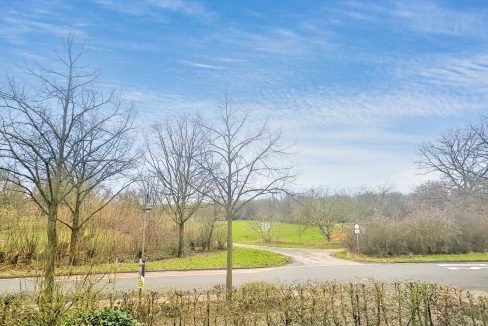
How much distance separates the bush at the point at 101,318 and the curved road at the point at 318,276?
7620 mm

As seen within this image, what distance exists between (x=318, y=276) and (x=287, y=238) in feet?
90.6

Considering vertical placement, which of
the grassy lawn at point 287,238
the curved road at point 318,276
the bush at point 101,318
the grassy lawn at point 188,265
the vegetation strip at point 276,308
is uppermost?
the bush at point 101,318

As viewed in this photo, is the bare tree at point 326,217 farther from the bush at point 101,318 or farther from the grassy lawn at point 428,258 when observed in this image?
the bush at point 101,318

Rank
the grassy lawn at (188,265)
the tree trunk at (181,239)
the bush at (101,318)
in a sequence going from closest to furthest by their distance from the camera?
the bush at (101,318)
the grassy lawn at (188,265)
the tree trunk at (181,239)

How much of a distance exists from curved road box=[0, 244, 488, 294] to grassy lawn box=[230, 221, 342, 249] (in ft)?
54.5

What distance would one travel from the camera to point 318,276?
1614 centimetres

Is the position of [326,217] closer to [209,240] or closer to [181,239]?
[209,240]

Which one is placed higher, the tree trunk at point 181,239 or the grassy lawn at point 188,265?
the tree trunk at point 181,239

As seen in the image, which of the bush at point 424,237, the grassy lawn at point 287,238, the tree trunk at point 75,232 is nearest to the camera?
the tree trunk at point 75,232

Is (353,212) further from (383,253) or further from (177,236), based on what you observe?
(177,236)

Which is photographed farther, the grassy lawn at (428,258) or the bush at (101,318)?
the grassy lawn at (428,258)

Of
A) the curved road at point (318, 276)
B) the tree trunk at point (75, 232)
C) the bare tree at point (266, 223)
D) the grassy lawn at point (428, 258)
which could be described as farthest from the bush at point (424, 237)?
the tree trunk at point (75, 232)

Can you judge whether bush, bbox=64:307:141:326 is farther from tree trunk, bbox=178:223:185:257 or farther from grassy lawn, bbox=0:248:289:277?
tree trunk, bbox=178:223:185:257

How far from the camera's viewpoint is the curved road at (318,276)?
43.7 feet
